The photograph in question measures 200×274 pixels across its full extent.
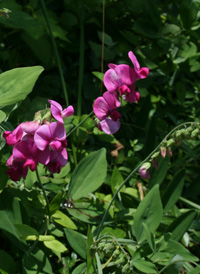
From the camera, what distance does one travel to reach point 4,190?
1378mm

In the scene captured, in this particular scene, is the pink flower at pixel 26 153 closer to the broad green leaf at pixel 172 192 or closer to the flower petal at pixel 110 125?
the flower petal at pixel 110 125

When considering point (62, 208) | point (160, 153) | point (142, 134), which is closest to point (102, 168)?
point (62, 208)

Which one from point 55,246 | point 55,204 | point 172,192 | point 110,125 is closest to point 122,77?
point 110,125

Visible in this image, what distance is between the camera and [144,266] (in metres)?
1.38

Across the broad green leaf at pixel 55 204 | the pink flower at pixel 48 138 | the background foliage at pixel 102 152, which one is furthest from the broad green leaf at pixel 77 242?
the pink flower at pixel 48 138

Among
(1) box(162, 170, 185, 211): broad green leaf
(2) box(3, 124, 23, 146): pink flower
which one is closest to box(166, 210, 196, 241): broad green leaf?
(1) box(162, 170, 185, 211): broad green leaf

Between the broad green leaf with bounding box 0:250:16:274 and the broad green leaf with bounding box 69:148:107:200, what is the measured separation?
0.92 ft

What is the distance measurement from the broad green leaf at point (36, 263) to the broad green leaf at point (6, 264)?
57mm

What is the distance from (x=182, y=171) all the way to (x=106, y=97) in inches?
22.4

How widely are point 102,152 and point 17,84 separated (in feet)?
1.49

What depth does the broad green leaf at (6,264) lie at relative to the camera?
4.37 ft

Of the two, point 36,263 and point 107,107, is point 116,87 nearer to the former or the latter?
point 107,107

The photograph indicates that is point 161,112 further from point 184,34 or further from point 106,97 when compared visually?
point 106,97

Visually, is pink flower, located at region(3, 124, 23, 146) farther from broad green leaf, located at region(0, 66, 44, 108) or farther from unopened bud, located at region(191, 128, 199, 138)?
unopened bud, located at region(191, 128, 199, 138)
